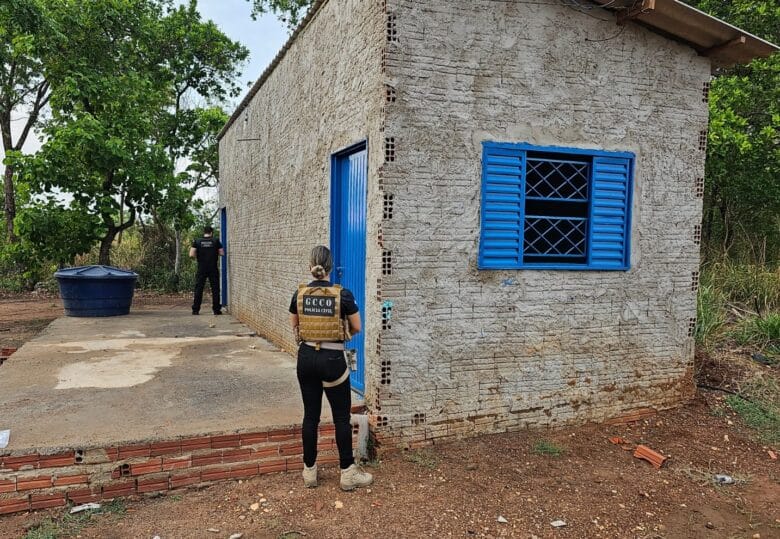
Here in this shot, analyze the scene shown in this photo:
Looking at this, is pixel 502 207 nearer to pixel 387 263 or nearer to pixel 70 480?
pixel 387 263

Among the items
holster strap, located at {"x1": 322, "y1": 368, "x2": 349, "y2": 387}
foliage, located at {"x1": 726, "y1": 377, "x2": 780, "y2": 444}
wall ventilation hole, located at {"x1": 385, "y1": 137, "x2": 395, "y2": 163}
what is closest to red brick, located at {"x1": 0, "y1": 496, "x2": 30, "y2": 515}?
holster strap, located at {"x1": 322, "y1": 368, "x2": 349, "y2": 387}

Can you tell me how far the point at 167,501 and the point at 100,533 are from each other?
48cm

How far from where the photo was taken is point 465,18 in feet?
15.9

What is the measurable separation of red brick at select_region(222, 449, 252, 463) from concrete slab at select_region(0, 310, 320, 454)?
0.51ft

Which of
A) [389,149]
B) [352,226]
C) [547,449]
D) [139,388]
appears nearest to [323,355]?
[389,149]

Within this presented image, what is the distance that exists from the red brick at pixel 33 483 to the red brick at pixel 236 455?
1134 mm

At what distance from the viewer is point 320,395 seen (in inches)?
155

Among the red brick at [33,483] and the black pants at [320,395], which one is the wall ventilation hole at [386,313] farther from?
the red brick at [33,483]

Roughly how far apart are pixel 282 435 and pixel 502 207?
2.72 m

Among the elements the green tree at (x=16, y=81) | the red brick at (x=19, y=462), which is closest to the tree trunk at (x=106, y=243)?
the green tree at (x=16, y=81)

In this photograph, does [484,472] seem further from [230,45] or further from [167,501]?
[230,45]

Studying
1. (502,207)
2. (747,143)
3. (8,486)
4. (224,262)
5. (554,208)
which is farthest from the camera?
A: (224,262)

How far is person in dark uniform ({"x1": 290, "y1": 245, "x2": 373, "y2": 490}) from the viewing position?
3881mm

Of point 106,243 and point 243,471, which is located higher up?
point 106,243
